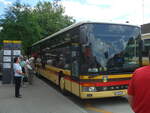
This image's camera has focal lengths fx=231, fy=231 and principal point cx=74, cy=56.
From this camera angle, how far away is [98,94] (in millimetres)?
8078

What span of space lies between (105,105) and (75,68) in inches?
70.6

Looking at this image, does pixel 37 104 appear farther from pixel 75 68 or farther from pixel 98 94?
pixel 98 94

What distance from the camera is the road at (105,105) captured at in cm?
788

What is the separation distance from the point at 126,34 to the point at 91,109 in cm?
308

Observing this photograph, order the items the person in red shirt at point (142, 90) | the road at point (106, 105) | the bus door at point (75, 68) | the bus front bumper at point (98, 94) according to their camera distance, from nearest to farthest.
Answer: the person in red shirt at point (142, 90)
the road at point (106, 105)
the bus front bumper at point (98, 94)
the bus door at point (75, 68)

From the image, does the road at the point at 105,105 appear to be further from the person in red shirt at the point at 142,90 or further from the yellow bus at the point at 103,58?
the person in red shirt at the point at 142,90

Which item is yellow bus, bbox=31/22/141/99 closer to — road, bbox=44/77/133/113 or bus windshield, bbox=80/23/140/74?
bus windshield, bbox=80/23/140/74

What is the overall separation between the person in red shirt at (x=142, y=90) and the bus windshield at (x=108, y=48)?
5.12m

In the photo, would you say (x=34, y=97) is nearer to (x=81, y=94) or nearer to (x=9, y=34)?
(x=81, y=94)

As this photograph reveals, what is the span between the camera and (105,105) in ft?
28.6

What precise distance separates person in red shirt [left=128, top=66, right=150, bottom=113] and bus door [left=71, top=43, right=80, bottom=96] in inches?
217

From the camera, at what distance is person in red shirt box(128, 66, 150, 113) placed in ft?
9.14

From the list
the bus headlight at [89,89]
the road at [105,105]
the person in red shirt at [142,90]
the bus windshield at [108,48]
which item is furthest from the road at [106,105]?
the person in red shirt at [142,90]

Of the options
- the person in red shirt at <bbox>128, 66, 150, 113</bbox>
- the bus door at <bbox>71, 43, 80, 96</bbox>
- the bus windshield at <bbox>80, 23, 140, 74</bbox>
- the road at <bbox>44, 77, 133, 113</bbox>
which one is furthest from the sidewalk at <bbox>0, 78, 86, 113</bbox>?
the person in red shirt at <bbox>128, 66, 150, 113</bbox>
